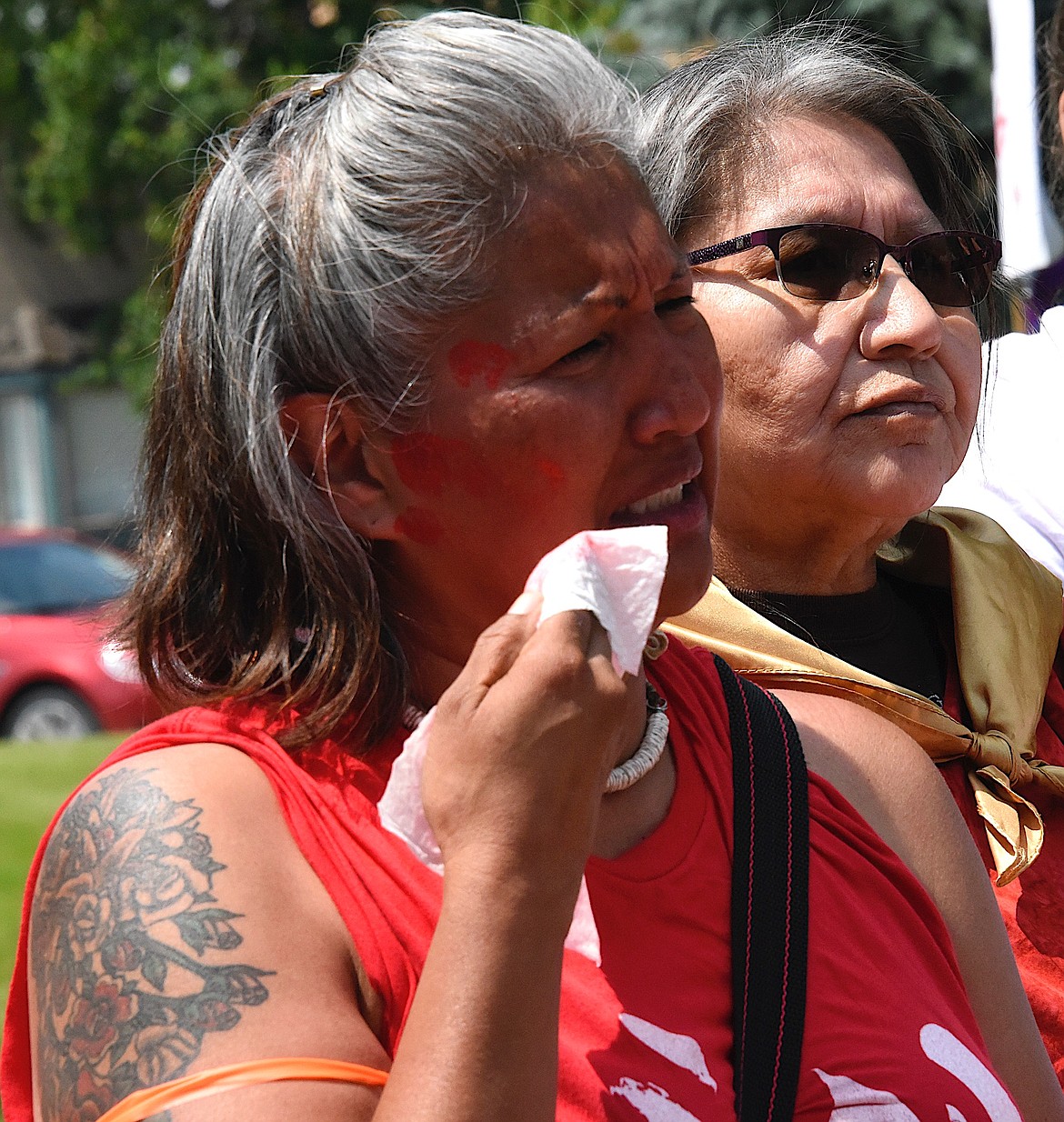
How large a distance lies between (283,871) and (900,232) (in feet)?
4.84

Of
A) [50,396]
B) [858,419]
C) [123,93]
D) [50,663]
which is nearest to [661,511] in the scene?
[858,419]

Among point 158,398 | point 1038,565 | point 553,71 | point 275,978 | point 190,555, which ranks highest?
point 553,71

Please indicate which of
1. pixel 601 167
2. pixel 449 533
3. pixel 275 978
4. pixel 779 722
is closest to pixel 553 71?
pixel 601 167

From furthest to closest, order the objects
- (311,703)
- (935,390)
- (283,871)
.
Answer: (935,390) → (311,703) → (283,871)

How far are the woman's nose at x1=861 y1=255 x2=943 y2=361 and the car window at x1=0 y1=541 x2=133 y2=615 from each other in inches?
394

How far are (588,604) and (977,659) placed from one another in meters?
1.18

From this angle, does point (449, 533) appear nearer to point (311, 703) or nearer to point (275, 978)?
point (311, 703)

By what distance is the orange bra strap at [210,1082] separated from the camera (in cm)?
143

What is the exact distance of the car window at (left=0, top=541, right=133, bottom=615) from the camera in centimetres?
1212

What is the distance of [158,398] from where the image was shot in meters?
1.92

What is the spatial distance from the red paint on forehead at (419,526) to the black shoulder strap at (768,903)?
0.49 meters

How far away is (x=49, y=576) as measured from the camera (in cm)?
1242

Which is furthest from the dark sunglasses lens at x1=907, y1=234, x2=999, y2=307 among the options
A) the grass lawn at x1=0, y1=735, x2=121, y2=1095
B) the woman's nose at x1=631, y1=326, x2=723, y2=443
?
the grass lawn at x1=0, y1=735, x2=121, y2=1095

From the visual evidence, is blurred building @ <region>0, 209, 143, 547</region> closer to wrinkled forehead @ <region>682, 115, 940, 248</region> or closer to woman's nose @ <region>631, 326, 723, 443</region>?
wrinkled forehead @ <region>682, 115, 940, 248</region>
